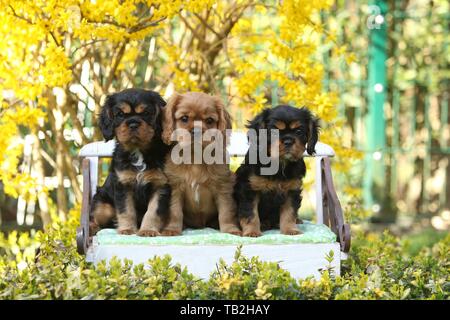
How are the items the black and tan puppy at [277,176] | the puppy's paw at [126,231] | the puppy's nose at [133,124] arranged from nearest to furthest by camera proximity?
1. the puppy's nose at [133,124]
2. the black and tan puppy at [277,176]
3. the puppy's paw at [126,231]

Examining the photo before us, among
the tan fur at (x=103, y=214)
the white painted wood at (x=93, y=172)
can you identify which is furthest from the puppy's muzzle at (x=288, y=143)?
the white painted wood at (x=93, y=172)

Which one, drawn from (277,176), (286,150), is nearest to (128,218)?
(277,176)

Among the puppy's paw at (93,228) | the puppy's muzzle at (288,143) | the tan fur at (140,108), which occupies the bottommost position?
the puppy's paw at (93,228)

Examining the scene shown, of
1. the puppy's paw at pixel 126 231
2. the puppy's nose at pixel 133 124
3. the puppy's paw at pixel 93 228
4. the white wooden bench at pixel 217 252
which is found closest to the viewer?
the white wooden bench at pixel 217 252

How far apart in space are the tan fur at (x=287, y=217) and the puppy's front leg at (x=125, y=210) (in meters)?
1.01

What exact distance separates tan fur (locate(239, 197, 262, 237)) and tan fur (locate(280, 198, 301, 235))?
0.17m

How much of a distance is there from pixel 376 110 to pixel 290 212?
16.0ft

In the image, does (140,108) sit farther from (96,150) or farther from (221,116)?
(96,150)

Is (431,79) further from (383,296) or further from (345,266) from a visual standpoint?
(383,296)

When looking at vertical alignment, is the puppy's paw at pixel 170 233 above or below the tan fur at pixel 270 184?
below

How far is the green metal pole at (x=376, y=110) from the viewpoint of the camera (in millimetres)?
9656

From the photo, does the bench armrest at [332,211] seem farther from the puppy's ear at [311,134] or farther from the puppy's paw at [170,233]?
the puppy's paw at [170,233]

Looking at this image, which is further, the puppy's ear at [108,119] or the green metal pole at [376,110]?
the green metal pole at [376,110]
